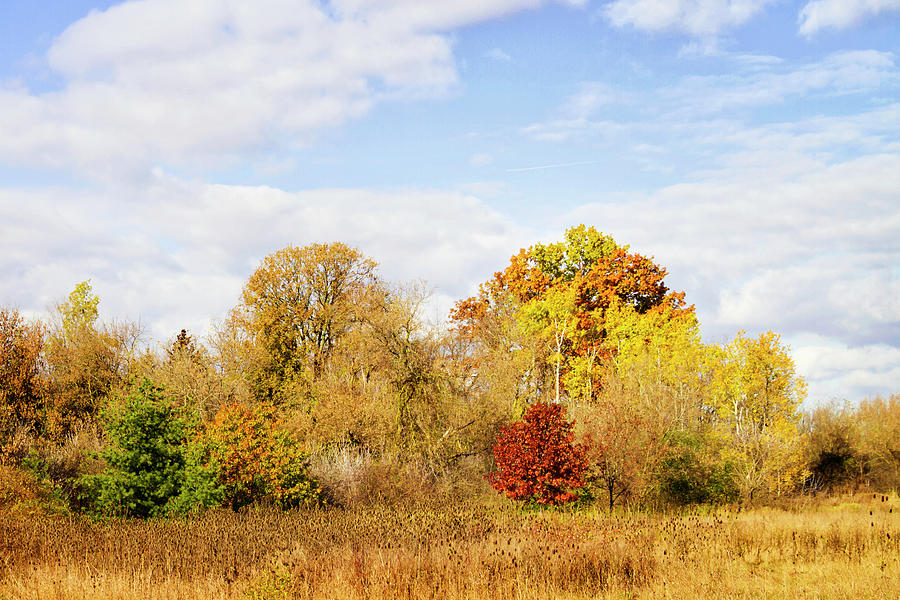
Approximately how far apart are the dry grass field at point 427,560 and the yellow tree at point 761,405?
11.8 metres

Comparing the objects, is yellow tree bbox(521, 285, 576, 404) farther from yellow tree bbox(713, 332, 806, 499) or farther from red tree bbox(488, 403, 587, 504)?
red tree bbox(488, 403, 587, 504)

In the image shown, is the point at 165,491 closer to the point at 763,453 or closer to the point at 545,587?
the point at 545,587

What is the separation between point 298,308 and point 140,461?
19.9 metres

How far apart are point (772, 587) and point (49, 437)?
27.6 metres

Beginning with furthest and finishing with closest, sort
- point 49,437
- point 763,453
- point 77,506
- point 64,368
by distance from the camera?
1. point 64,368
2. point 49,437
3. point 763,453
4. point 77,506

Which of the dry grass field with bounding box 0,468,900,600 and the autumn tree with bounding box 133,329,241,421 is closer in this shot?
the dry grass field with bounding box 0,468,900,600

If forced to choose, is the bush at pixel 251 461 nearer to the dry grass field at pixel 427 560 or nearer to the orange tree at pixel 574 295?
the dry grass field at pixel 427 560

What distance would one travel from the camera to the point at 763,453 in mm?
26250

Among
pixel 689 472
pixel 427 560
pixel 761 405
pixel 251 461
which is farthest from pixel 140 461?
pixel 761 405

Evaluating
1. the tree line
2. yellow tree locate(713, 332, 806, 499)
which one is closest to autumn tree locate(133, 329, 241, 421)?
the tree line

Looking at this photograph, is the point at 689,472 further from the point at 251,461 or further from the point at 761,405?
the point at 251,461

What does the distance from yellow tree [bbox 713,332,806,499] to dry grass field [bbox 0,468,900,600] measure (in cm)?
1185

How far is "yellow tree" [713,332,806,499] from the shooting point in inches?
1039

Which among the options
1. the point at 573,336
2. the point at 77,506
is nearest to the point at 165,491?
the point at 77,506
